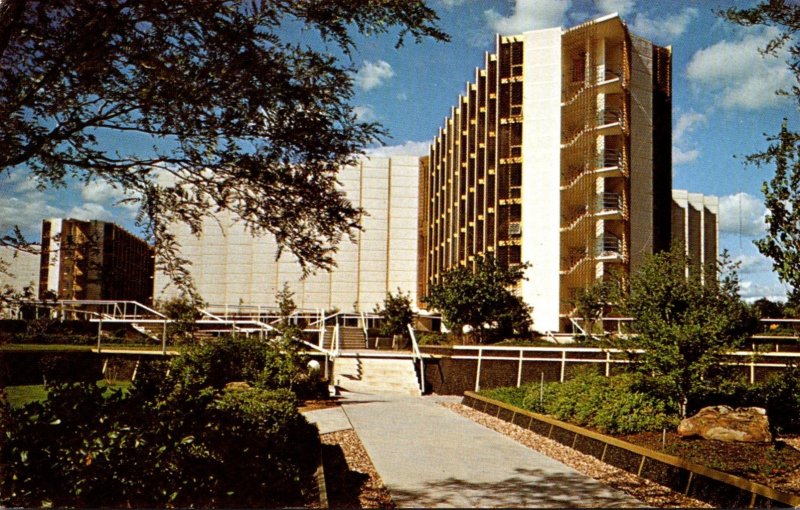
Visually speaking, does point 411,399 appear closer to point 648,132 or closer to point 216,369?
point 216,369

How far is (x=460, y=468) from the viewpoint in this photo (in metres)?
7.81

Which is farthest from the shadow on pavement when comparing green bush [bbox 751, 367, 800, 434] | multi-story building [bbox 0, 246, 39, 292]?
green bush [bbox 751, 367, 800, 434]

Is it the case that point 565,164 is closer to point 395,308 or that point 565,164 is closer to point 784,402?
point 395,308

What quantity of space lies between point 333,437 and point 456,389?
942 centimetres

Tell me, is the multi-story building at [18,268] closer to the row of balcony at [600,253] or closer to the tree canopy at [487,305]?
the row of balcony at [600,253]

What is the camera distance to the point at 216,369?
13750 mm

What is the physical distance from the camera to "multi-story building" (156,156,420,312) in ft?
20.9

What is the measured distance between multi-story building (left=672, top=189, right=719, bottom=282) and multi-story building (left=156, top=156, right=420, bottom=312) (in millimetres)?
3772

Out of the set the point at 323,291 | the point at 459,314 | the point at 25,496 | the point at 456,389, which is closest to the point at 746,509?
the point at 323,291

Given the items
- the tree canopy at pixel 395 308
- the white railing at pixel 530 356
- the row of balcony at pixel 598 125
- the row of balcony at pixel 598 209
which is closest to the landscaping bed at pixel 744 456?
the tree canopy at pixel 395 308

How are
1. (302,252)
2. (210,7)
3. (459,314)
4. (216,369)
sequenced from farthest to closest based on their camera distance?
(459,314)
(216,369)
(302,252)
(210,7)

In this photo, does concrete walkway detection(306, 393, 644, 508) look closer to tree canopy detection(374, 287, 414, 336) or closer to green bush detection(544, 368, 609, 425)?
green bush detection(544, 368, 609, 425)

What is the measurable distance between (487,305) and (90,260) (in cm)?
1696

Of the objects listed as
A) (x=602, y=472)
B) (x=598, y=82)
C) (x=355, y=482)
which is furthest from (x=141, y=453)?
(x=598, y=82)
